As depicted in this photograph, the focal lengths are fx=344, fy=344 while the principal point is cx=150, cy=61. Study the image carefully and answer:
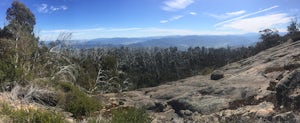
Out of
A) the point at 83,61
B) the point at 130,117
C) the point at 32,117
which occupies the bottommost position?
the point at 83,61

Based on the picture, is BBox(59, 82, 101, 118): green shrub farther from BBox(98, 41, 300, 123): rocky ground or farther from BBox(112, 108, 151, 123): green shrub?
BBox(112, 108, 151, 123): green shrub

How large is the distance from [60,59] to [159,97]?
23.4 feet

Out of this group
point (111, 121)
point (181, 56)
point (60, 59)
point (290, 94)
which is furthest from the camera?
point (181, 56)

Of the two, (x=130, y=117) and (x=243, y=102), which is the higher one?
(x=130, y=117)

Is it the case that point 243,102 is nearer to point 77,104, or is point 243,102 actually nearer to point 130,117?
point 130,117

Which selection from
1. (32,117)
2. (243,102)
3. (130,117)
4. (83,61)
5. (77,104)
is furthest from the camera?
(83,61)

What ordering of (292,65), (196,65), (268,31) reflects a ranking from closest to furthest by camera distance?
(292,65), (268,31), (196,65)

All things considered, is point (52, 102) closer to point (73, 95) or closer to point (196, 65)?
point (73, 95)

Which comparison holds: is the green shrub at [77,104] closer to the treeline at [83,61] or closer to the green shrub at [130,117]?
the treeline at [83,61]

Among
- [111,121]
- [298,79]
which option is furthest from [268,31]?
[111,121]

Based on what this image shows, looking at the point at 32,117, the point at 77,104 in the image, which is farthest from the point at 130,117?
the point at 77,104

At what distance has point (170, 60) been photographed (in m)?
101

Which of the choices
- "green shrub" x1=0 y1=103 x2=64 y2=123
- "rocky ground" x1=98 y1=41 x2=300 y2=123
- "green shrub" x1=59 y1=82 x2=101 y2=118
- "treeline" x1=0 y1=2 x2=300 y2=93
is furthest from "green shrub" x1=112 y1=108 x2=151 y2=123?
"treeline" x1=0 y1=2 x2=300 y2=93

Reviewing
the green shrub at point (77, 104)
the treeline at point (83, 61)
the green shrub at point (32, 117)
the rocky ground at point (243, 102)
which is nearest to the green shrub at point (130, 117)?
the rocky ground at point (243, 102)
